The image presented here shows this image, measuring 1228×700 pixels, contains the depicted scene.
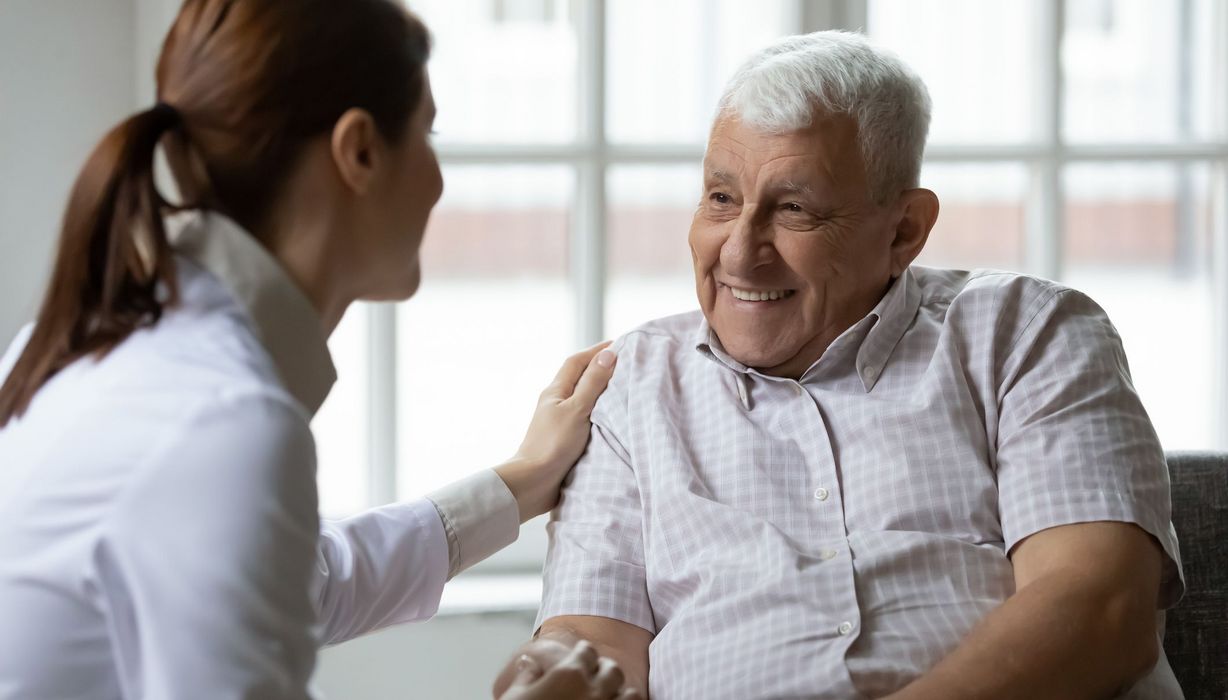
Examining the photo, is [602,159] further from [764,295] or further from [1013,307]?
[1013,307]

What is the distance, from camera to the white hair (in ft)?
5.59

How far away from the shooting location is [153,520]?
2.93 feet

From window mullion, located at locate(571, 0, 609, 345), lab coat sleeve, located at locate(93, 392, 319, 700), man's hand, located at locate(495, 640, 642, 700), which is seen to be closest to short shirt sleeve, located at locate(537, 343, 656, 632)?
man's hand, located at locate(495, 640, 642, 700)

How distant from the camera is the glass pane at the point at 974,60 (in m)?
2.53

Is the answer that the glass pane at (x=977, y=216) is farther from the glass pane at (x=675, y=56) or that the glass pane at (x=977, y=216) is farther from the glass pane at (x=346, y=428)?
the glass pane at (x=346, y=428)

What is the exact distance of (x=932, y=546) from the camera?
1615 mm

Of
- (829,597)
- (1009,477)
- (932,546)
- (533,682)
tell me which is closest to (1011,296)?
(1009,477)

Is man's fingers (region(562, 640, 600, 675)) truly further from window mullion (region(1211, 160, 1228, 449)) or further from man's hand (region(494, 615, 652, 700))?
window mullion (region(1211, 160, 1228, 449))

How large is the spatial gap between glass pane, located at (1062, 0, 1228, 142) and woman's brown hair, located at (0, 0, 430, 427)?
Result: 1.85 meters

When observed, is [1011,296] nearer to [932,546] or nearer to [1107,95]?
[932,546]

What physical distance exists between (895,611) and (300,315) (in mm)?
872

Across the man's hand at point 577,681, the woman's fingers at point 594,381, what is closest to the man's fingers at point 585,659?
the man's hand at point 577,681

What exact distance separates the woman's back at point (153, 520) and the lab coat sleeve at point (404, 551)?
57cm

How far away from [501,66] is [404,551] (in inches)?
43.6
